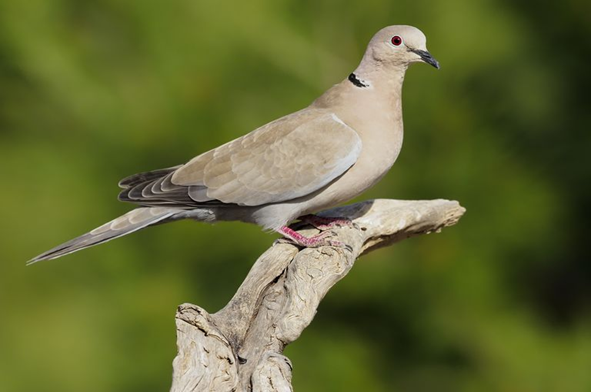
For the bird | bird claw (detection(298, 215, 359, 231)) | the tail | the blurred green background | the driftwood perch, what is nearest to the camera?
the driftwood perch

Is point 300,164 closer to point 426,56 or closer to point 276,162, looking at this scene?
point 276,162

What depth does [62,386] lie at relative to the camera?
3371mm

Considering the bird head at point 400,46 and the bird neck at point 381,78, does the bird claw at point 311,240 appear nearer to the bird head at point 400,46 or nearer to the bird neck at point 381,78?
the bird neck at point 381,78

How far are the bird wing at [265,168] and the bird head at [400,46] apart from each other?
277 millimetres

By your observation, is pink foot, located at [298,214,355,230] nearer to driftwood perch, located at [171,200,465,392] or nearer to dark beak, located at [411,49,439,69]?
driftwood perch, located at [171,200,465,392]

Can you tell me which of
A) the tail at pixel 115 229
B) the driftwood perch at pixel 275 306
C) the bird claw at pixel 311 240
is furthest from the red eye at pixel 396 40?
the tail at pixel 115 229

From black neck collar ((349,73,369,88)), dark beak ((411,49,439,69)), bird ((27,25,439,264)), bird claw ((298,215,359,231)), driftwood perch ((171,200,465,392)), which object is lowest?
driftwood perch ((171,200,465,392))

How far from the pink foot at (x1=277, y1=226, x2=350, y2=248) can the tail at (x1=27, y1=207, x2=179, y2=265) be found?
1.25 feet

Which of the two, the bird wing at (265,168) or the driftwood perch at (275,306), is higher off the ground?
the bird wing at (265,168)

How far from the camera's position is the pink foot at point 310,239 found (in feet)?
9.27

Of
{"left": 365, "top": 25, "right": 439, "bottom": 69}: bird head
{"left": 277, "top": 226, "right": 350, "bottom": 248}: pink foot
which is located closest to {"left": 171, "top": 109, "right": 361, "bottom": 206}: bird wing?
{"left": 277, "top": 226, "right": 350, "bottom": 248}: pink foot

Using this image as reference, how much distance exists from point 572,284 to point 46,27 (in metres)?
2.41

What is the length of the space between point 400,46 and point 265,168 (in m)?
0.62

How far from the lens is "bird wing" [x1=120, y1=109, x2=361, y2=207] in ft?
9.56
